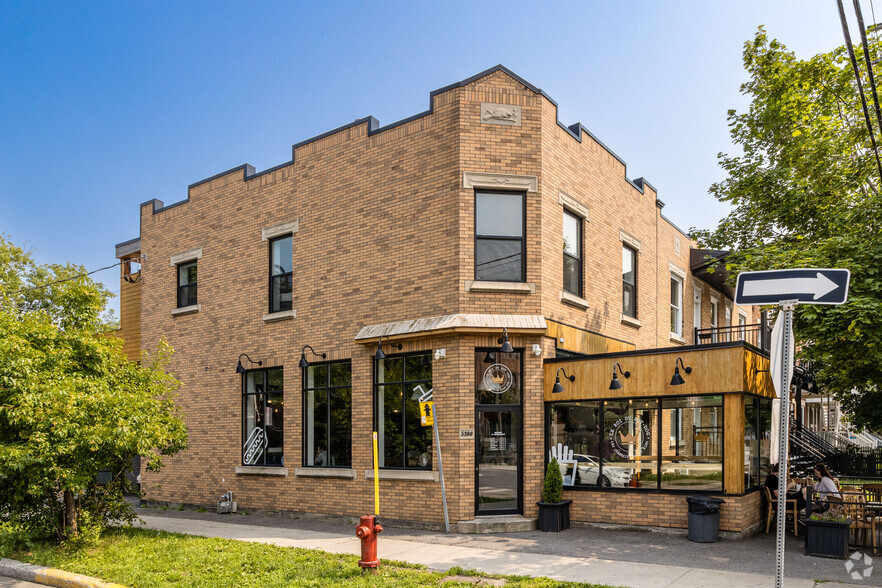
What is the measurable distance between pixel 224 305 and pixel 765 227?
47.8ft

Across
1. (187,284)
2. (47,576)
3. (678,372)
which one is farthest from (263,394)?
(678,372)

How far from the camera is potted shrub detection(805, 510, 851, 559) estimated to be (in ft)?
33.1

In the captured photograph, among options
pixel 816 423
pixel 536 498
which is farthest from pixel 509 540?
pixel 816 423

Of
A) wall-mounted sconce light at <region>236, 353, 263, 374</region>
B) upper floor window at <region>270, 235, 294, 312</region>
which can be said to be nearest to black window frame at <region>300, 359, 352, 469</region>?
wall-mounted sconce light at <region>236, 353, 263, 374</region>

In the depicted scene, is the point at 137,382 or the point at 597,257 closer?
the point at 137,382

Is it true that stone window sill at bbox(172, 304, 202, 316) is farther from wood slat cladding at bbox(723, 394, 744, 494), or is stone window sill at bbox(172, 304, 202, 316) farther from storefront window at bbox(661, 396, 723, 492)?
wood slat cladding at bbox(723, 394, 744, 494)

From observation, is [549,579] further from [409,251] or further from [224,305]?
[224,305]

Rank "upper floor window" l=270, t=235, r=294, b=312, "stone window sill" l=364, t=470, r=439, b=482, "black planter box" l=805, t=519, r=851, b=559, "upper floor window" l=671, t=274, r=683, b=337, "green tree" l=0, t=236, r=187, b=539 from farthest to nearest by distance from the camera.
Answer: "upper floor window" l=671, t=274, r=683, b=337, "upper floor window" l=270, t=235, r=294, b=312, "stone window sill" l=364, t=470, r=439, b=482, "green tree" l=0, t=236, r=187, b=539, "black planter box" l=805, t=519, r=851, b=559

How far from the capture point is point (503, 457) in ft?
43.8

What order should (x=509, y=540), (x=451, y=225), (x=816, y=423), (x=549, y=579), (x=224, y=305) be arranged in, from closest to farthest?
1. (x=549, y=579)
2. (x=509, y=540)
3. (x=451, y=225)
4. (x=224, y=305)
5. (x=816, y=423)

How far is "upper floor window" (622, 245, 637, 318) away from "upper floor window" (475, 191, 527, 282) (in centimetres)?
484

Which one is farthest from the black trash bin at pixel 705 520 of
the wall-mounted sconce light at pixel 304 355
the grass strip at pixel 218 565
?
the wall-mounted sconce light at pixel 304 355

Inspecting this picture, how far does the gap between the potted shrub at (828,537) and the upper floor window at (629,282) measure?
7.78 meters

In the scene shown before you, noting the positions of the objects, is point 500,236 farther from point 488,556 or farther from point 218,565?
point 218,565
